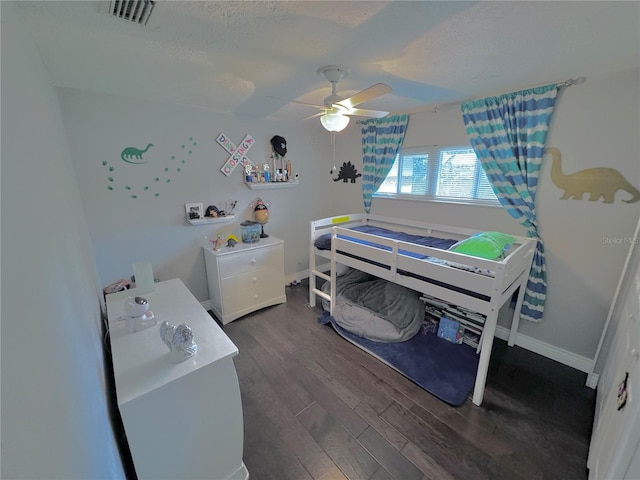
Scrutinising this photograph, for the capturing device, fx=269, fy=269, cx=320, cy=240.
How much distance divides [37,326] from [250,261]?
226 centimetres

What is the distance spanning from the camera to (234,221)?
3.08m

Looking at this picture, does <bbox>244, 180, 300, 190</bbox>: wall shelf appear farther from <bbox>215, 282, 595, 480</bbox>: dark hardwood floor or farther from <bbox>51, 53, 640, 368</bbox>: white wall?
<bbox>215, 282, 595, 480</bbox>: dark hardwood floor

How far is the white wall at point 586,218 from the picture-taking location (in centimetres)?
182

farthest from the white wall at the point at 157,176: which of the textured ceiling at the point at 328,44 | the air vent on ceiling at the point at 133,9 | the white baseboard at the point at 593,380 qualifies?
the white baseboard at the point at 593,380

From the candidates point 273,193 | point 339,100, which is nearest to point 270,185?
point 273,193

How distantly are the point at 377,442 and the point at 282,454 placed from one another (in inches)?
22.1

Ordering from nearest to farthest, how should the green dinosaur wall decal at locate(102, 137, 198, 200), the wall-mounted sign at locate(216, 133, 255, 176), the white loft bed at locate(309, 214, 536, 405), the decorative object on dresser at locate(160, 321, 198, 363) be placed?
1. the decorative object on dresser at locate(160, 321, 198, 363)
2. the white loft bed at locate(309, 214, 536, 405)
3. the green dinosaur wall decal at locate(102, 137, 198, 200)
4. the wall-mounted sign at locate(216, 133, 255, 176)

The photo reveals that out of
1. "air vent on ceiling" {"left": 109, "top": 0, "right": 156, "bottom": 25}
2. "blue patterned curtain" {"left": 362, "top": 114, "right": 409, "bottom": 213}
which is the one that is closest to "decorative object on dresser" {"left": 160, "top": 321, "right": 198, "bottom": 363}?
"air vent on ceiling" {"left": 109, "top": 0, "right": 156, "bottom": 25}

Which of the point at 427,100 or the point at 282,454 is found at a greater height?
the point at 427,100

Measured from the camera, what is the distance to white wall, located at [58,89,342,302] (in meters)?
2.19

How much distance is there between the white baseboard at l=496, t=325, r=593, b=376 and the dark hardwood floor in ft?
0.22

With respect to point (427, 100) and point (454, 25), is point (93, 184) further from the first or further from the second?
point (427, 100)

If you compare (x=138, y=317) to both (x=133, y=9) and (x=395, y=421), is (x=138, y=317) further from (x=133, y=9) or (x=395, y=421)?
(x=395, y=421)

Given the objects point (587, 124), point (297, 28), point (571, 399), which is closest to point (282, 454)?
point (571, 399)
